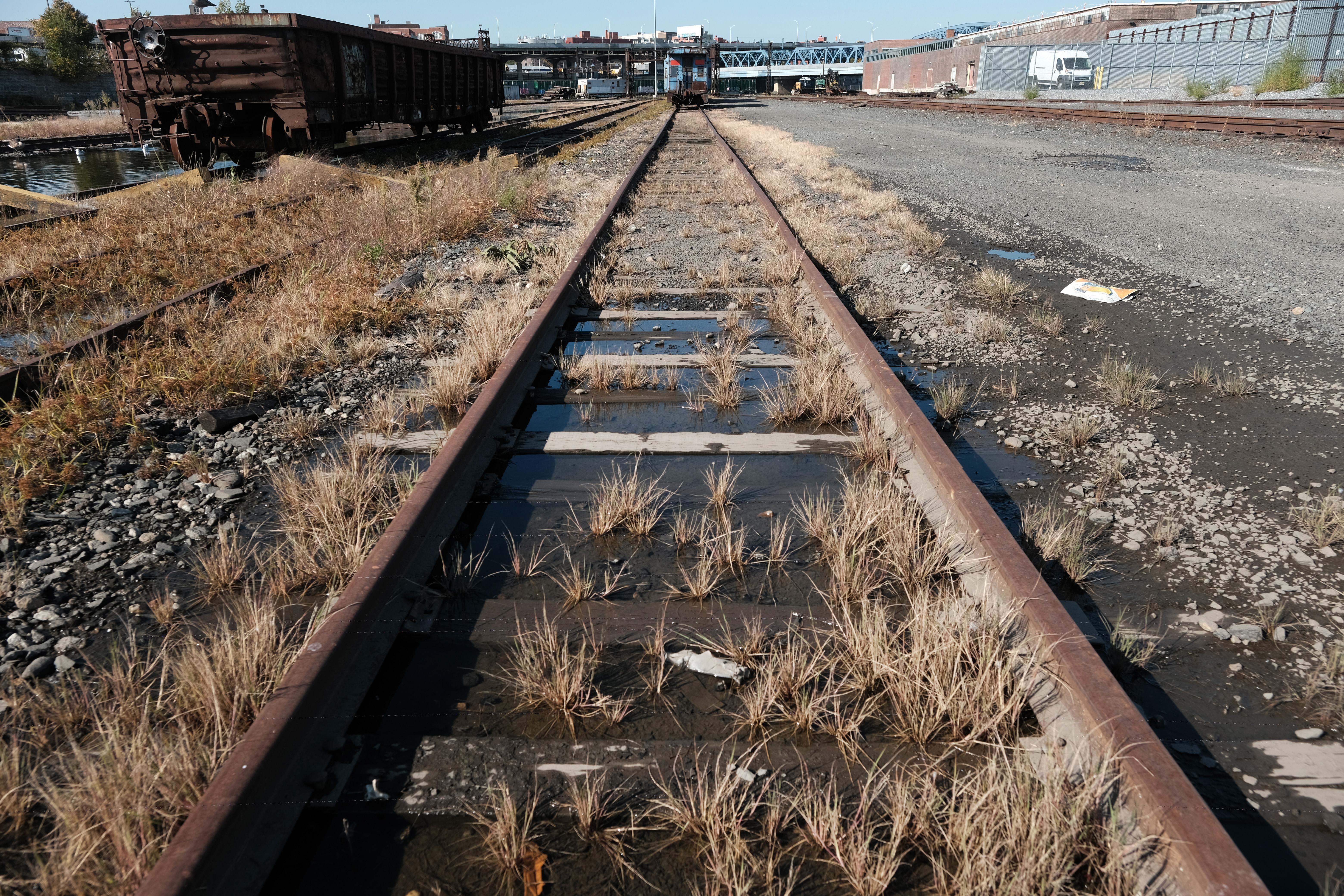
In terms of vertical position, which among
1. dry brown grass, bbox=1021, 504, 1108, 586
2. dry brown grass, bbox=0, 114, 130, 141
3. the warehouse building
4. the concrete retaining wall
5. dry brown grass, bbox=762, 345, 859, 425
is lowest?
dry brown grass, bbox=1021, 504, 1108, 586

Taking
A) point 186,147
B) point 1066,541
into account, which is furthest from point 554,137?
point 1066,541

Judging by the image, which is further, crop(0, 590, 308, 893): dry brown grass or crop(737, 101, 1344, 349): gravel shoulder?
crop(737, 101, 1344, 349): gravel shoulder

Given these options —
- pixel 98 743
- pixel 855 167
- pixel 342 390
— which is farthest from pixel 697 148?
pixel 98 743

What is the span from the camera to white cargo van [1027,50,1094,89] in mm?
45094

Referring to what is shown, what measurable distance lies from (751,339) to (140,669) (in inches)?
150

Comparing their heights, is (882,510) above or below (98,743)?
above

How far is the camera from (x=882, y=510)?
2.79 metres

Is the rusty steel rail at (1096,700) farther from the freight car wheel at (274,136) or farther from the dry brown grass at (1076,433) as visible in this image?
the freight car wheel at (274,136)

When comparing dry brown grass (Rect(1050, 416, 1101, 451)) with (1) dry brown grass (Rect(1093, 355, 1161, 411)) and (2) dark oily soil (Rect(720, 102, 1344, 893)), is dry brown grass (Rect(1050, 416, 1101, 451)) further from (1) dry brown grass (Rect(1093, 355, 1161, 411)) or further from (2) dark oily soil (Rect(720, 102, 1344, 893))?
(1) dry brown grass (Rect(1093, 355, 1161, 411))

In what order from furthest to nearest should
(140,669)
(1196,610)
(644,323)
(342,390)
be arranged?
1. (644,323)
2. (342,390)
3. (1196,610)
4. (140,669)

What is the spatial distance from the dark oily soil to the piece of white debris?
1052 mm

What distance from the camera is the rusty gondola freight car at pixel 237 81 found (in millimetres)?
11953

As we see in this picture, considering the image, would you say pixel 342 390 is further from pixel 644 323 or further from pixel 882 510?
pixel 882 510

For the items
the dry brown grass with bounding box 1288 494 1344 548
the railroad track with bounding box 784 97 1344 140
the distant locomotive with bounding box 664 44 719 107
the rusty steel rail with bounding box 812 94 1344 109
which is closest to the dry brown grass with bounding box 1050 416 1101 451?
the dry brown grass with bounding box 1288 494 1344 548
